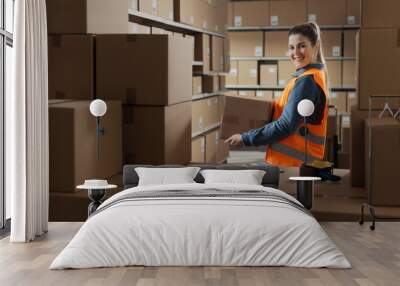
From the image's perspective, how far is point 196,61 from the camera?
8891 mm

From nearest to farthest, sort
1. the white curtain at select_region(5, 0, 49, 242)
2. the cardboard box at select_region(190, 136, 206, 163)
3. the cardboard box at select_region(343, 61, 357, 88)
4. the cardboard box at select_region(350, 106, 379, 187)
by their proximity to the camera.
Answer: the white curtain at select_region(5, 0, 49, 242)
the cardboard box at select_region(350, 106, 379, 187)
the cardboard box at select_region(190, 136, 206, 163)
the cardboard box at select_region(343, 61, 357, 88)

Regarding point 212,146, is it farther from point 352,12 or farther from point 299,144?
point 352,12

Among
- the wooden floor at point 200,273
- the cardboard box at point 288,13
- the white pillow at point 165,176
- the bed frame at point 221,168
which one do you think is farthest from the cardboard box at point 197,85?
the wooden floor at point 200,273

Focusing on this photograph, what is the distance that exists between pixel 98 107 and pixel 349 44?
6.61 m

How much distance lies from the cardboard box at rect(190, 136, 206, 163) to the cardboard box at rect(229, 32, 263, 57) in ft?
11.2

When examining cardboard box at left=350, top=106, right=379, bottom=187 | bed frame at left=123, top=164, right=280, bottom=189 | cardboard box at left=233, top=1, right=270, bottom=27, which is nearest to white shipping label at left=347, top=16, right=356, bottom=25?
cardboard box at left=233, top=1, right=270, bottom=27

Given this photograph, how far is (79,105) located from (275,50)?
21.4ft

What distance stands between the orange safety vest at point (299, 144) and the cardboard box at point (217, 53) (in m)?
3.47

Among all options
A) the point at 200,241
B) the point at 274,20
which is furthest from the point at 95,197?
the point at 274,20

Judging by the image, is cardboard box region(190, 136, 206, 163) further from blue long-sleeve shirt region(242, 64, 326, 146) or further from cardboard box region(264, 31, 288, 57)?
cardboard box region(264, 31, 288, 57)

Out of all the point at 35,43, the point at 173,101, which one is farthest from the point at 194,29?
the point at 35,43

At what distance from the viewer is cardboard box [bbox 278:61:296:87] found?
11.5 metres

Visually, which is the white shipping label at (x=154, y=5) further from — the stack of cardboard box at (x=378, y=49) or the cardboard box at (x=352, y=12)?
the cardboard box at (x=352, y=12)

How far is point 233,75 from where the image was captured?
11.7 meters
